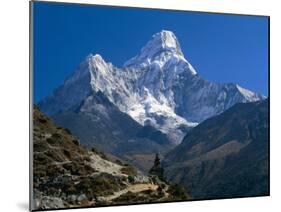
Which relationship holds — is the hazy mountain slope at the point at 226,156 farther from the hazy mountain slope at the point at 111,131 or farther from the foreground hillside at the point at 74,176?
the foreground hillside at the point at 74,176

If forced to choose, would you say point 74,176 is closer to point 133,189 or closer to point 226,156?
point 133,189

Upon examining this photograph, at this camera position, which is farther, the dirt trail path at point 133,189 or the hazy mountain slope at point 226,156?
the hazy mountain slope at point 226,156

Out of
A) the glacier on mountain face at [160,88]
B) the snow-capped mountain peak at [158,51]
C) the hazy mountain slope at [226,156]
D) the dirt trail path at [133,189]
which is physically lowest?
the dirt trail path at [133,189]

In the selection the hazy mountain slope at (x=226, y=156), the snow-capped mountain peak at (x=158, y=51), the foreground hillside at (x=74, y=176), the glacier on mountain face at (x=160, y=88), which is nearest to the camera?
the foreground hillside at (x=74, y=176)

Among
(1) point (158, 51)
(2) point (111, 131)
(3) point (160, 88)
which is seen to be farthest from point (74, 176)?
(1) point (158, 51)

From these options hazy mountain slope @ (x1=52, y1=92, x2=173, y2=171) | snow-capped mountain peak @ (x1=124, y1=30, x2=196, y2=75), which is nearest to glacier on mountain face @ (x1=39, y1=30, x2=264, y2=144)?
snow-capped mountain peak @ (x1=124, y1=30, x2=196, y2=75)

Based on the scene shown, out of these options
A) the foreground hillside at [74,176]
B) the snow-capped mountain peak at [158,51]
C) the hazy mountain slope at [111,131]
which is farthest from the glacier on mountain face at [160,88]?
the foreground hillside at [74,176]
